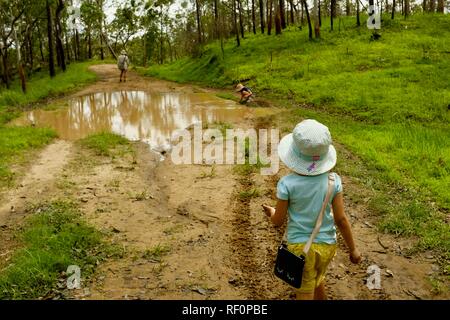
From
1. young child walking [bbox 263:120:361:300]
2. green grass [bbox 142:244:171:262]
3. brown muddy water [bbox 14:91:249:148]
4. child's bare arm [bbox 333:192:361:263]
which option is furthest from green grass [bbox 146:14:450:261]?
green grass [bbox 142:244:171:262]

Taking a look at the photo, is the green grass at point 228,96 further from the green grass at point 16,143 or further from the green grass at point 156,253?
the green grass at point 156,253

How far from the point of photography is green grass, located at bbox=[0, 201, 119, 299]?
4.80m

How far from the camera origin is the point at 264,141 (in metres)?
10.1

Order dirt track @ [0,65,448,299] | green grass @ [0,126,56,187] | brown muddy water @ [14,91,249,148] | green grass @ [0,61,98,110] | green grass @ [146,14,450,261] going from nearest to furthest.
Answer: dirt track @ [0,65,448,299], green grass @ [146,14,450,261], green grass @ [0,126,56,187], brown muddy water @ [14,91,249,148], green grass @ [0,61,98,110]

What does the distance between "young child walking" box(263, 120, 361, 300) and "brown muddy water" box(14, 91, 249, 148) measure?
24.3 ft

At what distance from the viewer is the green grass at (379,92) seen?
6.96m

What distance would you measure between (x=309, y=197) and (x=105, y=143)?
7.76 metres

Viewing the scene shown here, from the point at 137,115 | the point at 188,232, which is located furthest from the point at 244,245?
the point at 137,115

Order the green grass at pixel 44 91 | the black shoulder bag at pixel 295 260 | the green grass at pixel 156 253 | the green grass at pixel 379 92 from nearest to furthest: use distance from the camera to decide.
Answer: the black shoulder bag at pixel 295 260, the green grass at pixel 156 253, the green grass at pixel 379 92, the green grass at pixel 44 91

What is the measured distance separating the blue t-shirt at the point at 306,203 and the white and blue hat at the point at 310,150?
0.08 metres

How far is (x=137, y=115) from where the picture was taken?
14.2m

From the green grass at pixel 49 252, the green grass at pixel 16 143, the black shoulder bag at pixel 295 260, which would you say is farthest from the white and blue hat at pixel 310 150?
the green grass at pixel 16 143

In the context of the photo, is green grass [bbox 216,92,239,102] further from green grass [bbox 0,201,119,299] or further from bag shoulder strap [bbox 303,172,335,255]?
bag shoulder strap [bbox 303,172,335,255]

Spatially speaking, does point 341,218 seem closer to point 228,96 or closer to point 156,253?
point 156,253
